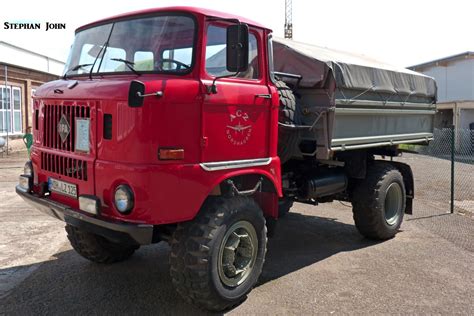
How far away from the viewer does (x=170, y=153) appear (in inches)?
145

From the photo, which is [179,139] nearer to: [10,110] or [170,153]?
[170,153]

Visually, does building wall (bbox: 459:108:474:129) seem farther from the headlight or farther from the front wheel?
the headlight

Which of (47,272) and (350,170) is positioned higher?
(350,170)

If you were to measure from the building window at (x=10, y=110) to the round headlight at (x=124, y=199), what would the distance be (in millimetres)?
18012

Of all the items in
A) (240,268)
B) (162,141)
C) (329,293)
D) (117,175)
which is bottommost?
(329,293)

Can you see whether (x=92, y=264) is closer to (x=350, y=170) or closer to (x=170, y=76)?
(x=170, y=76)

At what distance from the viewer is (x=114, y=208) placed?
3773 millimetres

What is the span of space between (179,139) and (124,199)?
0.66 meters

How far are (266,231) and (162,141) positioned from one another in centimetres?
159

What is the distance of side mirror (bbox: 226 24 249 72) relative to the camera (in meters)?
3.98

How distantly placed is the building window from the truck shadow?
1582 centimetres

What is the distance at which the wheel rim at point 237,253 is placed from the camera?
419 cm

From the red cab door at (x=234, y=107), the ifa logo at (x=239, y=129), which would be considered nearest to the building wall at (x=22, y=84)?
the red cab door at (x=234, y=107)

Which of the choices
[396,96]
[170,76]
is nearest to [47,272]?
[170,76]
